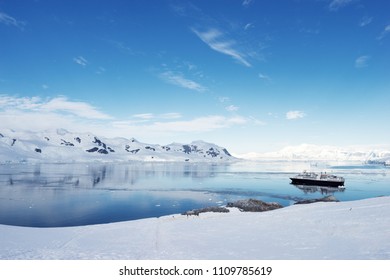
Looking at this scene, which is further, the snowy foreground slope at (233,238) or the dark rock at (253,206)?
the dark rock at (253,206)

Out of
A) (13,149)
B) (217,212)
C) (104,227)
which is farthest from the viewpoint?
(13,149)

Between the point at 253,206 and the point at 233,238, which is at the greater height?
the point at 233,238

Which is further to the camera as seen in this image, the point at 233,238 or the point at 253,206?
the point at 253,206

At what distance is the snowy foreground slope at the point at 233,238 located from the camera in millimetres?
12560

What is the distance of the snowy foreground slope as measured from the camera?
12560 millimetres

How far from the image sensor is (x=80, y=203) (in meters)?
39.8

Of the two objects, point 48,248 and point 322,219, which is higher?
point 322,219

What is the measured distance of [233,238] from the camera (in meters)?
15.5

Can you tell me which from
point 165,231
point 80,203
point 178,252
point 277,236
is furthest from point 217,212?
point 80,203

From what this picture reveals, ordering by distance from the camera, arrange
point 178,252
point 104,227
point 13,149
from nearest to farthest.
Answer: point 178,252, point 104,227, point 13,149

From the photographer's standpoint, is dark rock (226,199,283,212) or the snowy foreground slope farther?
dark rock (226,199,283,212)

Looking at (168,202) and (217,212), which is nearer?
(217,212)
